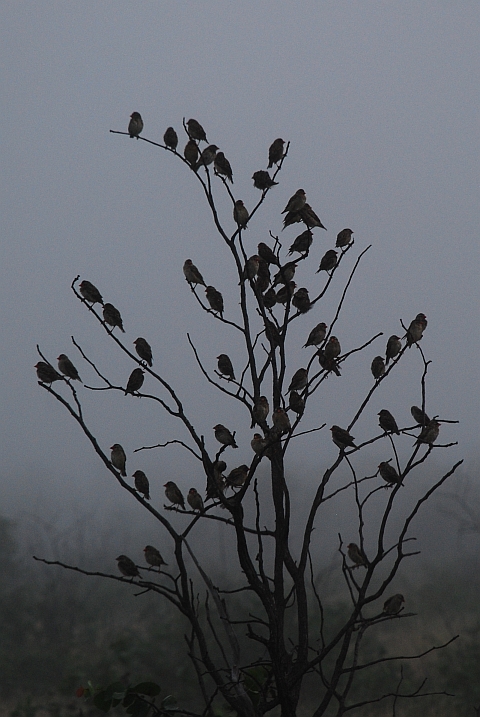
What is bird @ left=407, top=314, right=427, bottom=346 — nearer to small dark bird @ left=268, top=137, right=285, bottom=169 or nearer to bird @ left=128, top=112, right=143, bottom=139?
small dark bird @ left=268, top=137, right=285, bottom=169

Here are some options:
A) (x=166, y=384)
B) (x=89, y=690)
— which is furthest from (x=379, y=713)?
(x=166, y=384)

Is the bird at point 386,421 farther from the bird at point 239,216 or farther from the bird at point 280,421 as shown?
the bird at point 239,216

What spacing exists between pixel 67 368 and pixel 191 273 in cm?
74

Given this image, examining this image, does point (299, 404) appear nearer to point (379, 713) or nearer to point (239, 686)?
point (239, 686)

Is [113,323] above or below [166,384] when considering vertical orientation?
above

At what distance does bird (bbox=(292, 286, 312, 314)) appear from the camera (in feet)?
9.23

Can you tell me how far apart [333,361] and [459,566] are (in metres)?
9.38

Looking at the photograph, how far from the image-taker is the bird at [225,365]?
3217mm

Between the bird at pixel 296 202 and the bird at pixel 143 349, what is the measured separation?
104 cm

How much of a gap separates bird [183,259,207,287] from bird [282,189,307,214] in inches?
19.7

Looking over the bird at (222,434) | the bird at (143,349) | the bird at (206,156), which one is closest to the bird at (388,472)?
the bird at (222,434)

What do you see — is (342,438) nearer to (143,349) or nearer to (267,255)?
(267,255)

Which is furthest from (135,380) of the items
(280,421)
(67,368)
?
(280,421)

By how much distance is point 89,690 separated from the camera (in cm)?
235
